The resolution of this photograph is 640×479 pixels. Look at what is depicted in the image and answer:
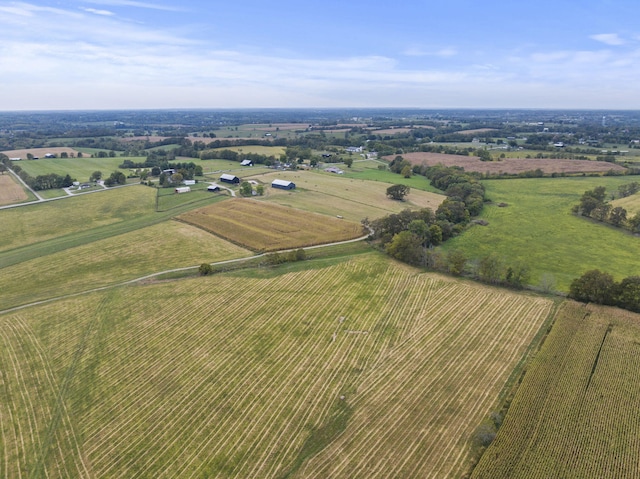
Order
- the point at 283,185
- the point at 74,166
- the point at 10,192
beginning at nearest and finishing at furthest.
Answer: the point at 10,192 → the point at 283,185 → the point at 74,166

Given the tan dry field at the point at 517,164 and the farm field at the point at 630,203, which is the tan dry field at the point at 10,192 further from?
the farm field at the point at 630,203

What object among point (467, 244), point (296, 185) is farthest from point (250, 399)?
point (296, 185)

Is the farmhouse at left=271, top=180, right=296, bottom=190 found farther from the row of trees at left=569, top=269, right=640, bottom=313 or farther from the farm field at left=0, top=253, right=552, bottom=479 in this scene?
the row of trees at left=569, top=269, right=640, bottom=313

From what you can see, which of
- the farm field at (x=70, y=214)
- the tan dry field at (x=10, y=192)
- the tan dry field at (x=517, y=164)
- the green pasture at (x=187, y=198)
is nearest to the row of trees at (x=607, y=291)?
the green pasture at (x=187, y=198)

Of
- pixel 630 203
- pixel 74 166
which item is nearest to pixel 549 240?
pixel 630 203

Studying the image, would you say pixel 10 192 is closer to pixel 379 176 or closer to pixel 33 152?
pixel 33 152

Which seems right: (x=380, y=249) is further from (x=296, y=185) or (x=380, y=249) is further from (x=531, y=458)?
(x=296, y=185)
